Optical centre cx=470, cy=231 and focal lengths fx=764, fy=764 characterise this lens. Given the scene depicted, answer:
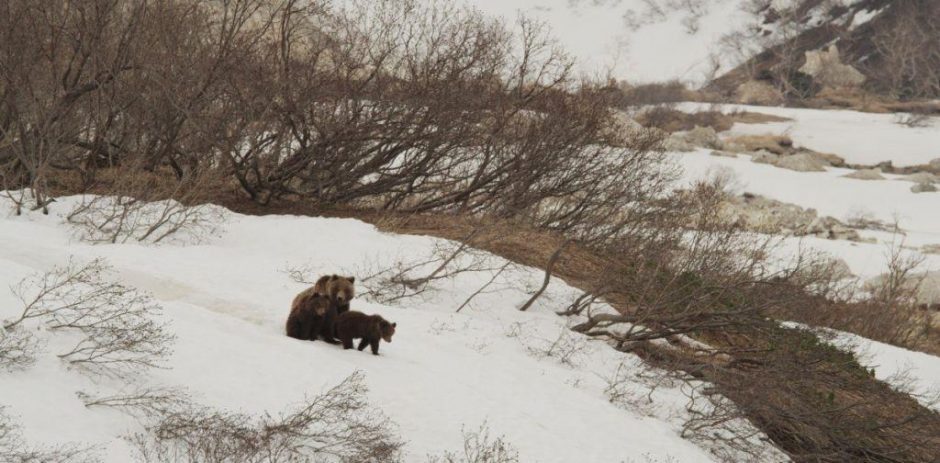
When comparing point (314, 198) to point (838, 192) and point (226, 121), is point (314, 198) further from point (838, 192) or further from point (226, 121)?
point (838, 192)

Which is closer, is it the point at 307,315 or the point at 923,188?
the point at 307,315

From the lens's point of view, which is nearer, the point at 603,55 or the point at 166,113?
the point at 166,113

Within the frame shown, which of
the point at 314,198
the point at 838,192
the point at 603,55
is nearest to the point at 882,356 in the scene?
the point at 314,198

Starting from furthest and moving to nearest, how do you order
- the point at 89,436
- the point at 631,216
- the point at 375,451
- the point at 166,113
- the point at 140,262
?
1. the point at 631,216
2. the point at 166,113
3. the point at 140,262
4. the point at 375,451
5. the point at 89,436

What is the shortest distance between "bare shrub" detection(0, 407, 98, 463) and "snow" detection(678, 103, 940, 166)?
5477cm

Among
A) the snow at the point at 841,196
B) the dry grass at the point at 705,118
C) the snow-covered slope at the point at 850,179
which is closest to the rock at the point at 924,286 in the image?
the snow-covered slope at the point at 850,179

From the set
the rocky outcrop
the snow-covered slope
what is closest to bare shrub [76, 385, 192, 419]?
the snow-covered slope

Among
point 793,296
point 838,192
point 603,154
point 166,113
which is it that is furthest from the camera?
point 838,192

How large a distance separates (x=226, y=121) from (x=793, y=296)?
40.4 feet

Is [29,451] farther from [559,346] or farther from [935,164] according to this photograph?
[935,164]

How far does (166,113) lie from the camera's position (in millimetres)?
16812

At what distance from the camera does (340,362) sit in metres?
8.00

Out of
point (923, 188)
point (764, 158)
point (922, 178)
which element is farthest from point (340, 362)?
point (922, 178)

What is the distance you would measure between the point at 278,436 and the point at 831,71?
80.5 m
